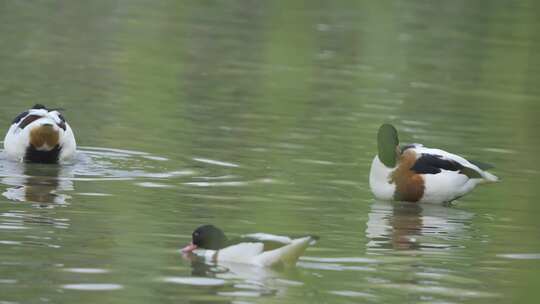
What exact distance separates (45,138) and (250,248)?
5980 millimetres

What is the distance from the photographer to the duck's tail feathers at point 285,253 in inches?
476

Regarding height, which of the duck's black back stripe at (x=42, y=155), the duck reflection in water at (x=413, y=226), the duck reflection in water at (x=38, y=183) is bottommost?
the duck reflection in water at (x=413, y=226)

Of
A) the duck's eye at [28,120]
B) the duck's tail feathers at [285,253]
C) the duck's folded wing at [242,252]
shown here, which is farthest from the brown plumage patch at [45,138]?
the duck's tail feathers at [285,253]

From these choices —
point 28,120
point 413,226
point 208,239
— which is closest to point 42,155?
point 28,120

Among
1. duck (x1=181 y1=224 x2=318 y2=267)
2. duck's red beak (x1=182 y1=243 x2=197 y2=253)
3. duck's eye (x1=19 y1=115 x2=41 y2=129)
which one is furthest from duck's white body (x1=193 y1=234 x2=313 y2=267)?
duck's eye (x1=19 y1=115 x2=41 y2=129)

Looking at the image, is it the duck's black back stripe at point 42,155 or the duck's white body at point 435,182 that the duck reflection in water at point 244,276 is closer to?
the duck's white body at point 435,182

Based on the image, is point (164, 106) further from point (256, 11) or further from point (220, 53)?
point (256, 11)

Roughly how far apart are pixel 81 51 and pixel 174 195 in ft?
43.5

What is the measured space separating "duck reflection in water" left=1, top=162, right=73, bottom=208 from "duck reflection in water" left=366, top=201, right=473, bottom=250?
2874 mm

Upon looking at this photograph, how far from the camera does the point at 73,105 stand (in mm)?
22531

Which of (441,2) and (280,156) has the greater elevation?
(441,2)

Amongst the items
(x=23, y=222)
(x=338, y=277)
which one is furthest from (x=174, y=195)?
(x=338, y=277)

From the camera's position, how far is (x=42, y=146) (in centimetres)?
1783

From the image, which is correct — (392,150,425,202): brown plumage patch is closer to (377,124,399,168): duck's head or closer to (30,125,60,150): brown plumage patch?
(377,124,399,168): duck's head
